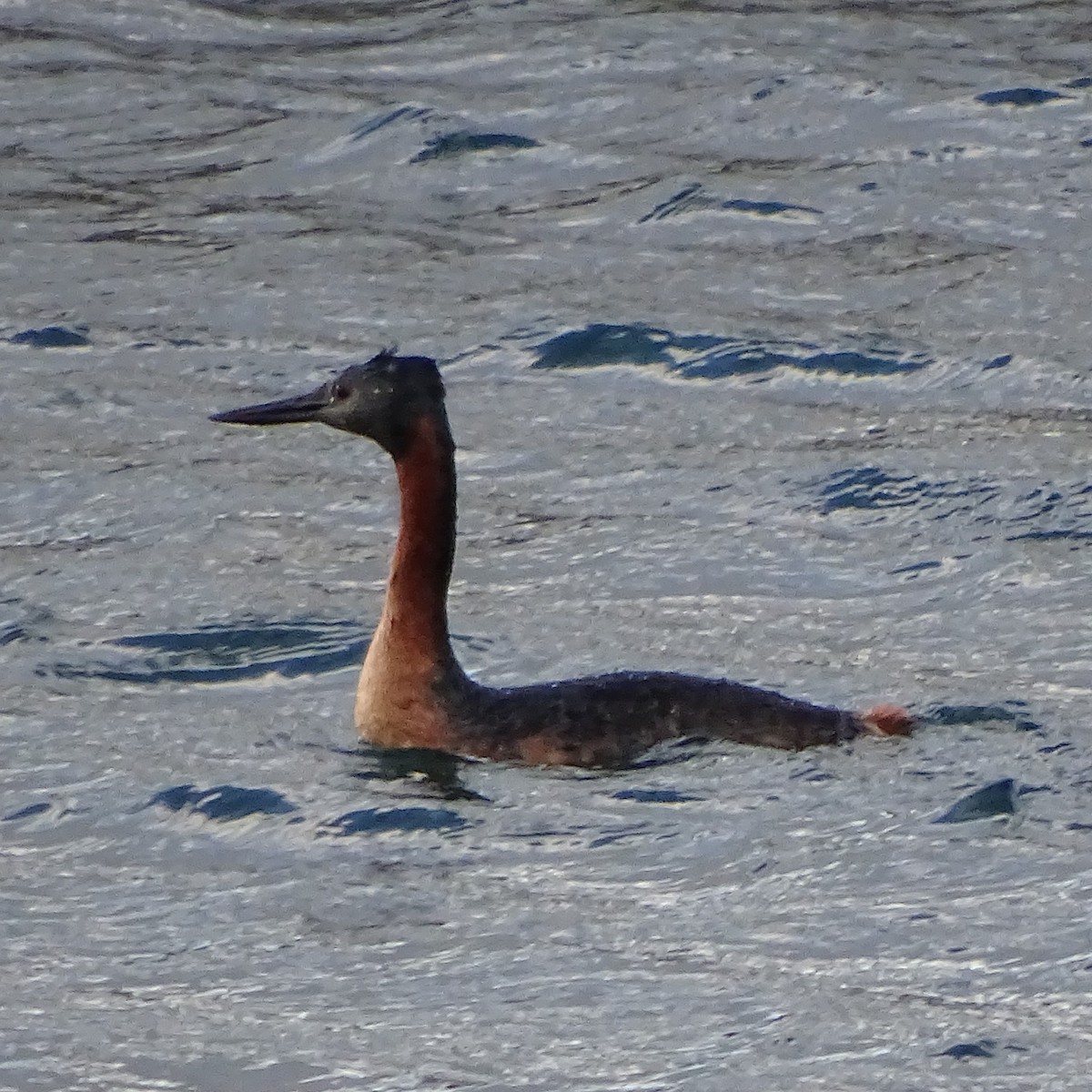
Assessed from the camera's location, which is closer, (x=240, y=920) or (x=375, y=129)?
(x=240, y=920)

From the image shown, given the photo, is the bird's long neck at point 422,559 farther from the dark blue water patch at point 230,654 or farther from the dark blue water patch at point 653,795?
the dark blue water patch at point 230,654

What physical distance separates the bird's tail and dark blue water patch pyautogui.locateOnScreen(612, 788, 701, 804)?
75 centimetres

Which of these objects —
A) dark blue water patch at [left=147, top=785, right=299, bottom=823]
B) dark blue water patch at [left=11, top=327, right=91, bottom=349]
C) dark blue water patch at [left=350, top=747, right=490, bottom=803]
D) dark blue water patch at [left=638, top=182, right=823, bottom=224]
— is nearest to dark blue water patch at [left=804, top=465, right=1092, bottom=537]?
dark blue water patch at [left=350, top=747, right=490, bottom=803]

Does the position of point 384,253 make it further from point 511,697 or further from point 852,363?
point 511,697

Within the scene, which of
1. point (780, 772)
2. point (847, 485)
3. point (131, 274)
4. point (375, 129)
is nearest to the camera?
point (780, 772)

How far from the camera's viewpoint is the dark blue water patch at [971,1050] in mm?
6660

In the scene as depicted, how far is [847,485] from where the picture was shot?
11.5 meters

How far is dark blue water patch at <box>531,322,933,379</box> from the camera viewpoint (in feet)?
42.3

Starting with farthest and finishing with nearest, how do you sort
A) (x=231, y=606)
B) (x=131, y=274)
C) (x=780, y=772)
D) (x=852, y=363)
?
1. (x=131, y=274)
2. (x=852, y=363)
3. (x=231, y=606)
4. (x=780, y=772)

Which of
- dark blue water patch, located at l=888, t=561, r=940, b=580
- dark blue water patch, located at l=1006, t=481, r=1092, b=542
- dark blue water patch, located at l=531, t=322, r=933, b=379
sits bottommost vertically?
dark blue water patch, located at l=888, t=561, r=940, b=580

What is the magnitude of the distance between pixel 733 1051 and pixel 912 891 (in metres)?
1.05

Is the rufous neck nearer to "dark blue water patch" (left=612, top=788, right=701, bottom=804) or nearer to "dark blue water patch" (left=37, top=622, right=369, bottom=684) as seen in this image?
"dark blue water patch" (left=612, top=788, right=701, bottom=804)

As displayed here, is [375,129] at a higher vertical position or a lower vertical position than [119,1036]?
higher

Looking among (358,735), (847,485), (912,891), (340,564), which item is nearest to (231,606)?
(340,564)
